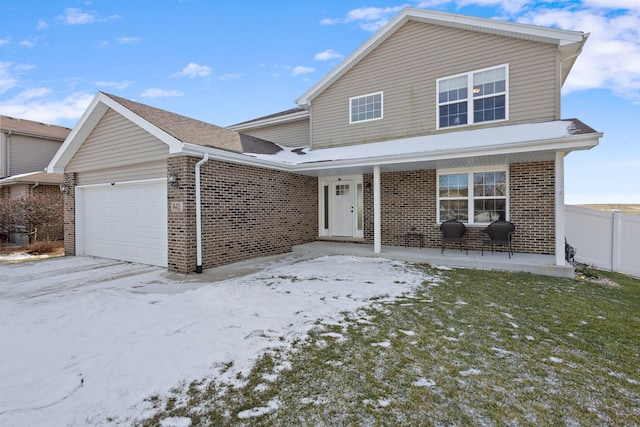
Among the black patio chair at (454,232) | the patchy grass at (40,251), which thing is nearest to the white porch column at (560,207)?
the black patio chair at (454,232)

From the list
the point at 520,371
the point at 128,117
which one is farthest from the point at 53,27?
the point at 520,371

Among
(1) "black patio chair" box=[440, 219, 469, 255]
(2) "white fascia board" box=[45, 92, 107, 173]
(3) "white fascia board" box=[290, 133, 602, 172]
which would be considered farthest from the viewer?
(1) "black patio chair" box=[440, 219, 469, 255]

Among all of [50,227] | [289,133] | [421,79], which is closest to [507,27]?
[421,79]

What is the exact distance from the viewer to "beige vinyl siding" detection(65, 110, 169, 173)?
7915 millimetres

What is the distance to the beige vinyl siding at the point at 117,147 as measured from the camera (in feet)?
26.0

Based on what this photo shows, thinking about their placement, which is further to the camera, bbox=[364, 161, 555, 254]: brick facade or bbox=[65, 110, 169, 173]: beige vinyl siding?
bbox=[364, 161, 555, 254]: brick facade

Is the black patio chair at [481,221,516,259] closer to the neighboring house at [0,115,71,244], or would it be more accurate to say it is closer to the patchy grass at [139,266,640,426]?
the patchy grass at [139,266,640,426]

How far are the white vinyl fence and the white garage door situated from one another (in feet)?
37.2

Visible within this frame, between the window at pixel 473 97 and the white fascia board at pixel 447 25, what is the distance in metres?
0.96

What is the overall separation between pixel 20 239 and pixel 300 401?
698 inches

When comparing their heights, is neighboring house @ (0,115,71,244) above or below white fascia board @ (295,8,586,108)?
below

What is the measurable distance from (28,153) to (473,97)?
74.5 feet

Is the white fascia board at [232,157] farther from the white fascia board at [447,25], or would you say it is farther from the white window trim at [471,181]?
the white window trim at [471,181]

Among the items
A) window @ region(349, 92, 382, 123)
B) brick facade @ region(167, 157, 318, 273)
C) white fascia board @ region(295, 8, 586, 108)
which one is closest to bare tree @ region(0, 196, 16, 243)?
brick facade @ region(167, 157, 318, 273)
